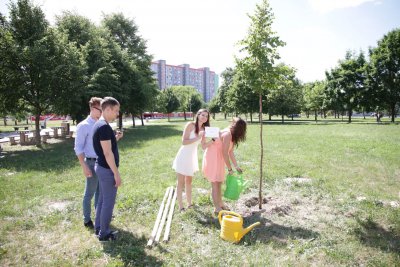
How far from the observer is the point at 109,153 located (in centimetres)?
458

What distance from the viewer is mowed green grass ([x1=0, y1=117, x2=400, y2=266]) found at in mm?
4770

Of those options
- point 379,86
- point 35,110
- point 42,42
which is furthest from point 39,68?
point 379,86

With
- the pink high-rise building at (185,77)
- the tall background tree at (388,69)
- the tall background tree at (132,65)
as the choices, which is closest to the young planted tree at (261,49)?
the tall background tree at (132,65)

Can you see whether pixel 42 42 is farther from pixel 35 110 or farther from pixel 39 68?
pixel 35 110

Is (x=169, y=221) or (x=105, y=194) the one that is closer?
(x=105, y=194)

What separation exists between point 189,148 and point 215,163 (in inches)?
26.8

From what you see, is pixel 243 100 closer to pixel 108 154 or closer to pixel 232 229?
pixel 232 229

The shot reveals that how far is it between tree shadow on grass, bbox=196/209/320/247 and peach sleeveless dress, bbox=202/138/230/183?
94 centimetres

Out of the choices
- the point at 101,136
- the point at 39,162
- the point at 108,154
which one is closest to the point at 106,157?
the point at 108,154

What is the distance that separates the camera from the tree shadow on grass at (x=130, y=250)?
15.1ft

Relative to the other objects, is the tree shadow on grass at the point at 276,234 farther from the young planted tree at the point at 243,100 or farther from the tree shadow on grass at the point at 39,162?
the young planted tree at the point at 243,100

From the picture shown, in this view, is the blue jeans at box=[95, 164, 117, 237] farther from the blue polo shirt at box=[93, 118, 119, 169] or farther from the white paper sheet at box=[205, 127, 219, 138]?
the white paper sheet at box=[205, 127, 219, 138]

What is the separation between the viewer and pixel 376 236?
5.43 m

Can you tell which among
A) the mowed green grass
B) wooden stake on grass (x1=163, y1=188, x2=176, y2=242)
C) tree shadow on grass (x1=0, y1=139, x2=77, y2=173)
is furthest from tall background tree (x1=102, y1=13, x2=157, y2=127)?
wooden stake on grass (x1=163, y1=188, x2=176, y2=242)
